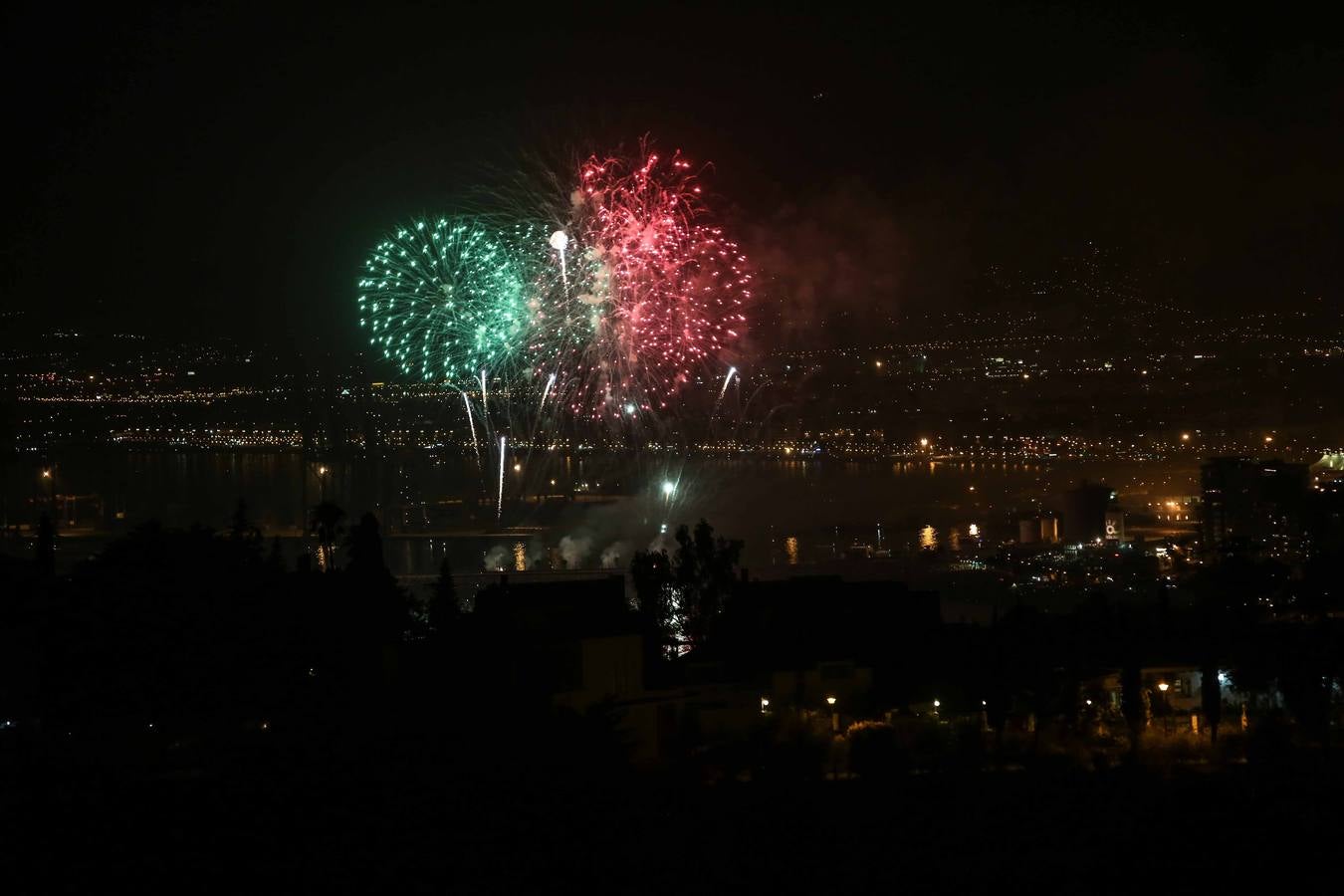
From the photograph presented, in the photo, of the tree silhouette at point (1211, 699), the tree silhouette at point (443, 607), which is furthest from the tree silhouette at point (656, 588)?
the tree silhouette at point (1211, 699)

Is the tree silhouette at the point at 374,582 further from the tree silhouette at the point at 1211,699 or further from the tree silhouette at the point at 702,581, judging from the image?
the tree silhouette at the point at 1211,699

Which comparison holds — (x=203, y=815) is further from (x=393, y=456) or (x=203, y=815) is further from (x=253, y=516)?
(x=393, y=456)

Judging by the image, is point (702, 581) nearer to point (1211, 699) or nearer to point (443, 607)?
point (443, 607)

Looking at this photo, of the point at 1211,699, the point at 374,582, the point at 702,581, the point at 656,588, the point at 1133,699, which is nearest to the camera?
the point at 1211,699

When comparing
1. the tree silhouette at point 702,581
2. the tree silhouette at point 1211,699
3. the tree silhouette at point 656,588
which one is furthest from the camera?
the tree silhouette at point 702,581

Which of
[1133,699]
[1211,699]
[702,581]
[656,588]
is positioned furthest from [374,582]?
[1211,699]

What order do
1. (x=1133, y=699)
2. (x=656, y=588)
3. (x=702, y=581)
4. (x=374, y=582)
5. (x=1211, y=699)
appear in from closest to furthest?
(x=1211, y=699) < (x=1133, y=699) < (x=374, y=582) < (x=656, y=588) < (x=702, y=581)

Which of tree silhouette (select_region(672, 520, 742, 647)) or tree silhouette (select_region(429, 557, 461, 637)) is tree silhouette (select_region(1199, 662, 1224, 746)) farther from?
tree silhouette (select_region(429, 557, 461, 637))

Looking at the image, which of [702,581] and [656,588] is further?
[702,581]

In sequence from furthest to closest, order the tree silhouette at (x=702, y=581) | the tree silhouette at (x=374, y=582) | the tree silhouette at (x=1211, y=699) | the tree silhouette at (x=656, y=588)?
the tree silhouette at (x=702, y=581) < the tree silhouette at (x=656, y=588) < the tree silhouette at (x=374, y=582) < the tree silhouette at (x=1211, y=699)

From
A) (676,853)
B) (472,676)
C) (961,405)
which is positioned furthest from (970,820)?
(961,405)

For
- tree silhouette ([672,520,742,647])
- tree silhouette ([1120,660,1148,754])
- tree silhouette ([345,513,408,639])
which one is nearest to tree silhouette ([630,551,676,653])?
tree silhouette ([672,520,742,647])
